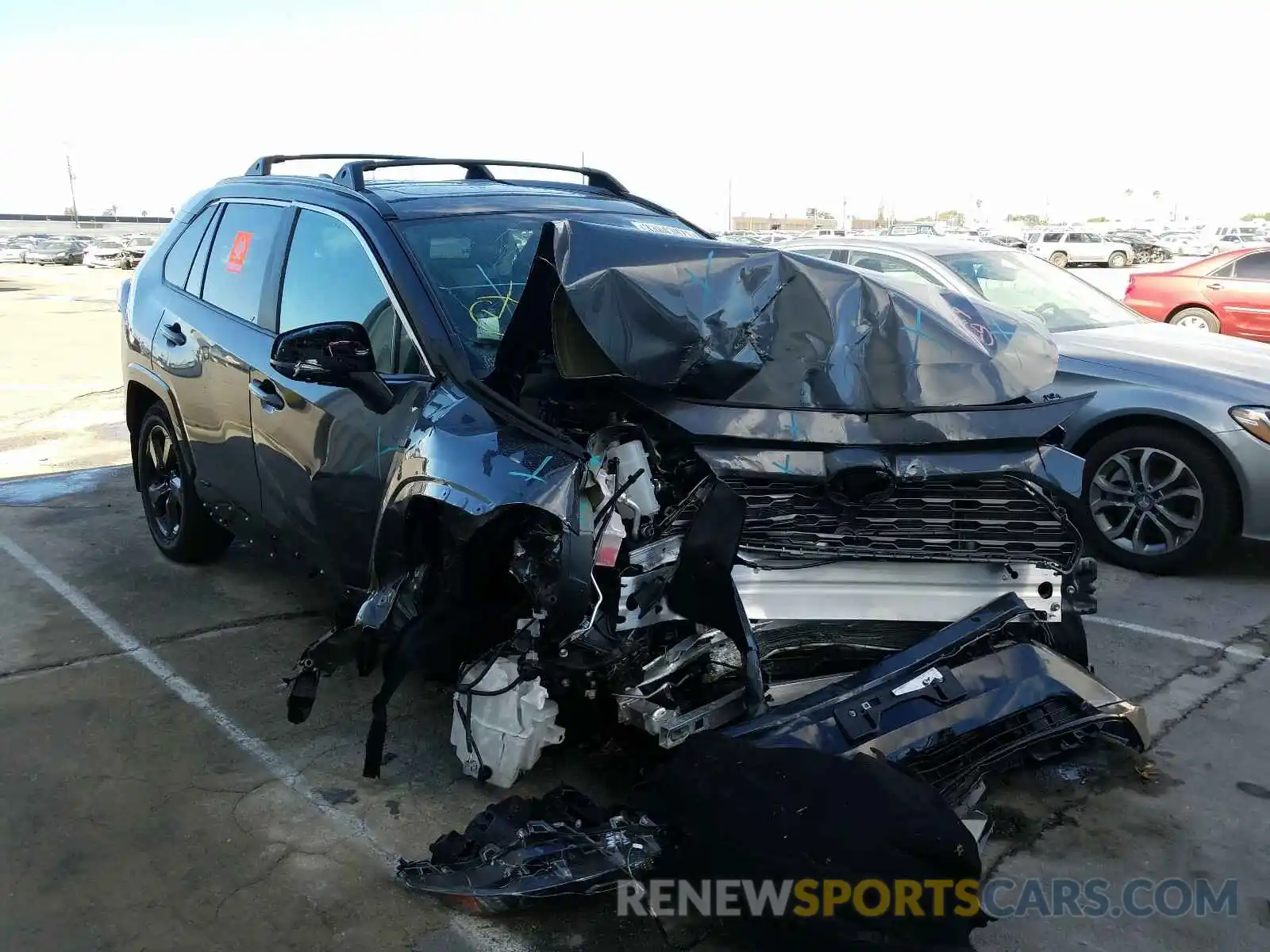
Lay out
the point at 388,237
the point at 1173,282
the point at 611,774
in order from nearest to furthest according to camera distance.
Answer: the point at 611,774 < the point at 388,237 < the point at 1173,282

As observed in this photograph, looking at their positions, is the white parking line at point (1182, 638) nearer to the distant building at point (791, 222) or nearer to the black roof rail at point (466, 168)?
the black roof rail at point (466, 168)

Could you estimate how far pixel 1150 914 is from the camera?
9.36 feet

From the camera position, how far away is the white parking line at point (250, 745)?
108 inches

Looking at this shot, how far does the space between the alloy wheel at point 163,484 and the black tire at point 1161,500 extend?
15.4ft

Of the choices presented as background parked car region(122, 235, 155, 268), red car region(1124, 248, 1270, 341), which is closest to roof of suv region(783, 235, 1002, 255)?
red car region(1124, 248, 1270, 341)

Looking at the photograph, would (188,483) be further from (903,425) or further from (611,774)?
(903,425)

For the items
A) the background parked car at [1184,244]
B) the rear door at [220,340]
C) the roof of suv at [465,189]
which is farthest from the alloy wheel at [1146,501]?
the background parked car at [1184,244]

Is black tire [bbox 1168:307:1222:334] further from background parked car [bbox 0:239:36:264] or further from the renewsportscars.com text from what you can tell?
background parked car [bbox 0:239:36:264]

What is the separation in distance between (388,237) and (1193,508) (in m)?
4.32

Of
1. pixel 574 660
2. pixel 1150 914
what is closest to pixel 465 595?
pixel 574 660

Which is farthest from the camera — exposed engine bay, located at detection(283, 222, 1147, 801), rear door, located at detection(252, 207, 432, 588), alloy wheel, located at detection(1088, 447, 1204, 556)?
alloy wheel, located at detection(1088, 447, 1204, 556)

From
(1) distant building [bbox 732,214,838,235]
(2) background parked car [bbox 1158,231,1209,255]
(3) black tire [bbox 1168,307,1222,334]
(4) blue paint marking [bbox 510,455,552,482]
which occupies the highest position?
(4) blue paint marking [bbox 510,455,552,482]

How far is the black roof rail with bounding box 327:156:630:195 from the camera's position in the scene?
13.9 feet

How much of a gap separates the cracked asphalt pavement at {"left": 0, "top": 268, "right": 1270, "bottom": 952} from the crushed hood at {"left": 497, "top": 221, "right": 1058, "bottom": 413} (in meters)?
1.30
